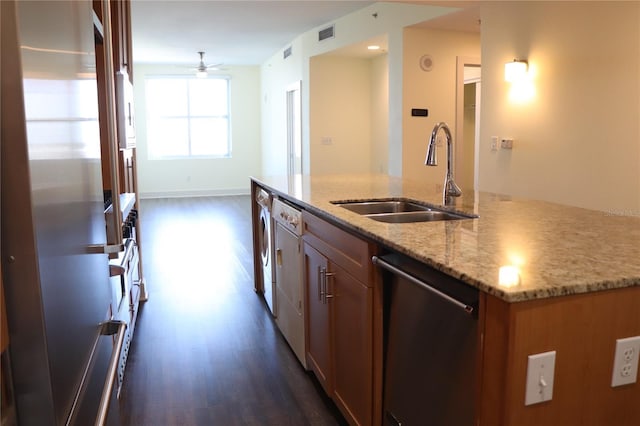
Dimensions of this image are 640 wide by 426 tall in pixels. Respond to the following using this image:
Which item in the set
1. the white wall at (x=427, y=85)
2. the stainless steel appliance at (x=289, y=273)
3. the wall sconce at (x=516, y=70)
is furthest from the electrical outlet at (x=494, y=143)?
the stainless steel appliance at (x=289, y=273)

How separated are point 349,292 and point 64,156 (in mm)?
1435

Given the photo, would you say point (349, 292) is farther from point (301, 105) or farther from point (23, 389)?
point (301, 105)

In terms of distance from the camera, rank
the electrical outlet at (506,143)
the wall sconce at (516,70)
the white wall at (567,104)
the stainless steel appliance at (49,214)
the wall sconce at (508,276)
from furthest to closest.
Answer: the electrical outlet at (506,143) → the wall sconce at (516,70) → the white wall at (567,104) → the wall sconce at (508,276) → the stainless steel appliance at (49,214)

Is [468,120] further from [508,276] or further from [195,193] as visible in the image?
[508,276]

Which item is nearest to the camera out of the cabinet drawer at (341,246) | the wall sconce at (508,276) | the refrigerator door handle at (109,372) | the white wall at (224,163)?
the refrigerator door handle at (109,372)

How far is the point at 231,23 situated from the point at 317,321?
544 cm

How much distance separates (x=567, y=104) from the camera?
4.02 metres

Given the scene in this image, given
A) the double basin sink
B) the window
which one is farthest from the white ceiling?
the double basin sink

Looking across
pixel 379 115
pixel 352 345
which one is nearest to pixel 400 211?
pixel 352 345

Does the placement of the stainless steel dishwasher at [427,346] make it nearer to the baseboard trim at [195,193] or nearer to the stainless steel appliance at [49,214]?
the stainless steel appliance at [49,214]

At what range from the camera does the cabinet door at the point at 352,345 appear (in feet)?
6.50

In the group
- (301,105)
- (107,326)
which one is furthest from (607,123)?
(301,105)

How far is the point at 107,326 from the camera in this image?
1.30 meters

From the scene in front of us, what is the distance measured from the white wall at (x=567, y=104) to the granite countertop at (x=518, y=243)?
54.2 inches
